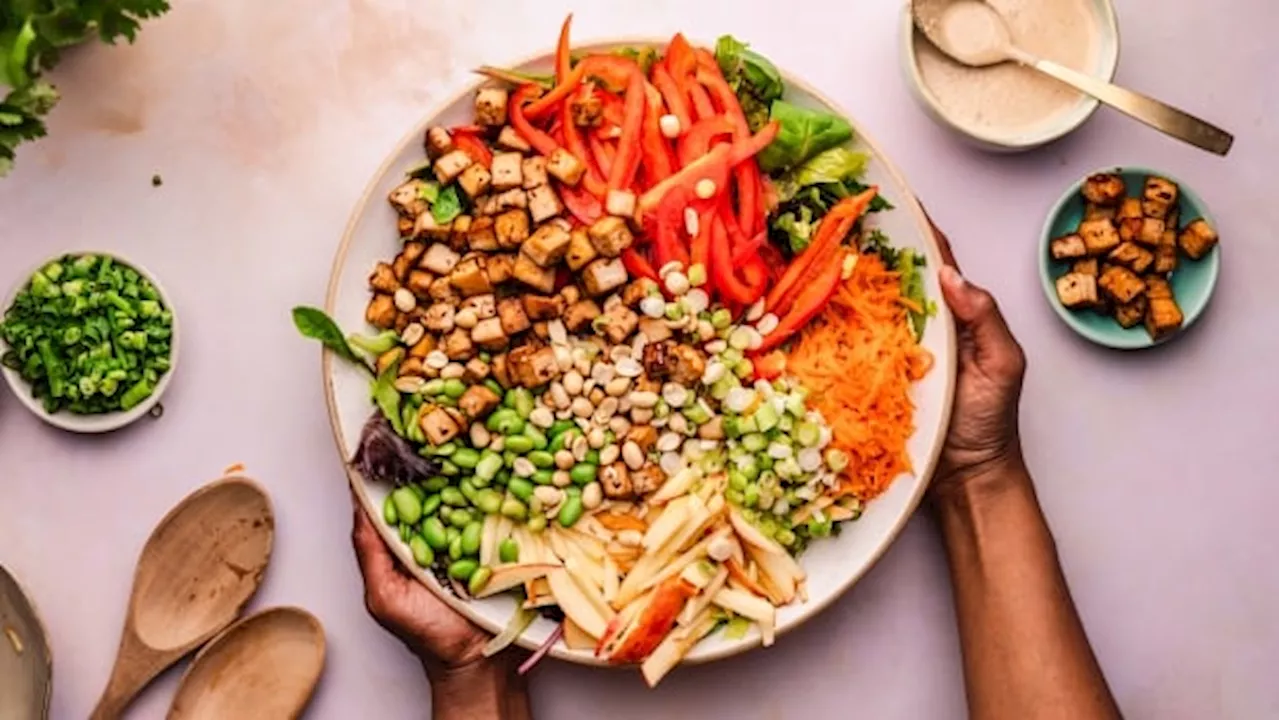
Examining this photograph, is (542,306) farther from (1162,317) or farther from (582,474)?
(1162,317)

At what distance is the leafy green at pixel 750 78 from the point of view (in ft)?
9.52

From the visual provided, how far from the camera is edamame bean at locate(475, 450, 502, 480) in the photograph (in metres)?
2.82

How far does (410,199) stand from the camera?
113 inches

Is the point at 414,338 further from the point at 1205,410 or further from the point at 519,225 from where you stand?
the point at 1205,410

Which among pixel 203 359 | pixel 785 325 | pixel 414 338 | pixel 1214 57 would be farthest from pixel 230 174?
pixel 1214 57

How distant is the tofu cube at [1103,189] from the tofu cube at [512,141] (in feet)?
3.63

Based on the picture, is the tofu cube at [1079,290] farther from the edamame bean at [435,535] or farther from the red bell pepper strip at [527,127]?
the edamame bean at [435,535]

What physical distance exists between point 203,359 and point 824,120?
1306 mm

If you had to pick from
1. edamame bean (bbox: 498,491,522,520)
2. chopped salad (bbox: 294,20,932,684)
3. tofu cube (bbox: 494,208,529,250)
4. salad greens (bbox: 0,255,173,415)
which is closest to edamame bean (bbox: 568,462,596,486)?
chopped salad (bbox: 294,20,932,684)

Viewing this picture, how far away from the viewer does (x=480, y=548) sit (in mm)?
2850

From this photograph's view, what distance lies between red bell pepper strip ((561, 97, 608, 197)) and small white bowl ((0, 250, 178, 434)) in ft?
2.75

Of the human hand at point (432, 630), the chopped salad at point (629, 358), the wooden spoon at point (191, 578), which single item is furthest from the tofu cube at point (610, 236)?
the wooden spoon at point (191, 578)

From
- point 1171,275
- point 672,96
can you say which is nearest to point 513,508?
point 672,96

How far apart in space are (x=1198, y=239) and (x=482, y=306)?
4.64 feet
